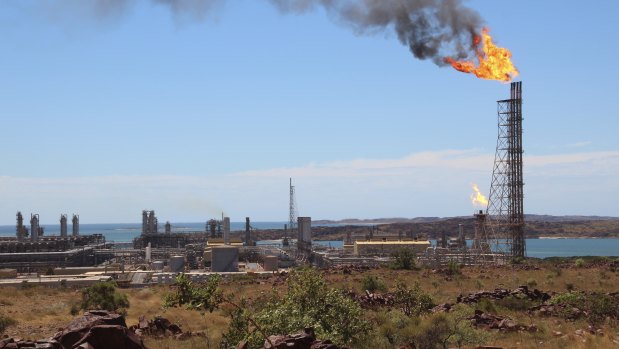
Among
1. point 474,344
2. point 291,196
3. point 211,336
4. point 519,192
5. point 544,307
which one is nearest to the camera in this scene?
point 474,344

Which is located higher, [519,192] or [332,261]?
[519,192]

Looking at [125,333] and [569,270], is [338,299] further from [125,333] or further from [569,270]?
[569,270]

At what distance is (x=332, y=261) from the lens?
78.2 meters

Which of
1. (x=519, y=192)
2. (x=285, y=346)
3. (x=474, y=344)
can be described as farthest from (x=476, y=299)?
(x=519, y=192)

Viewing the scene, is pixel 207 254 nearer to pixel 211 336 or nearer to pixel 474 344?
pixel 211 336

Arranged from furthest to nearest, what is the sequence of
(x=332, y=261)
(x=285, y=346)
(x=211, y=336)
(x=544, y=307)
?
(x=332, y=261) → (x=544, y=307) → (x=211, y=336) → (x=285, y=346)

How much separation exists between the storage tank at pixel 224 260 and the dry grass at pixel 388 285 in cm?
2229

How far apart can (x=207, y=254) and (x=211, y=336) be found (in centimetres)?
6349

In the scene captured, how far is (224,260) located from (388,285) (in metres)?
33.4

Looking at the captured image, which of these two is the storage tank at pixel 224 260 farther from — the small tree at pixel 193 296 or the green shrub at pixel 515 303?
the small tree at pixel 193 296

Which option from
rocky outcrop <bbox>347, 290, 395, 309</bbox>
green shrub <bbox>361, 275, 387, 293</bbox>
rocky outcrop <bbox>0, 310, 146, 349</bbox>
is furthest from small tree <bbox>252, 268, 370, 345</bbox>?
green shrub <bbox>361, 275, 387, 293</bbox>

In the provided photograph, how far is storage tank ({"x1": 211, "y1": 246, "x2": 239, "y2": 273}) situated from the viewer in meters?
73.8

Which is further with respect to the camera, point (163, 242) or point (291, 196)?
point (291, 196)

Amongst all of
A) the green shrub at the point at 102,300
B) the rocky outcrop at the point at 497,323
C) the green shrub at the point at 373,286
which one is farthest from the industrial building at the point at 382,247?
the rocky outcrop at the point at 497,323
